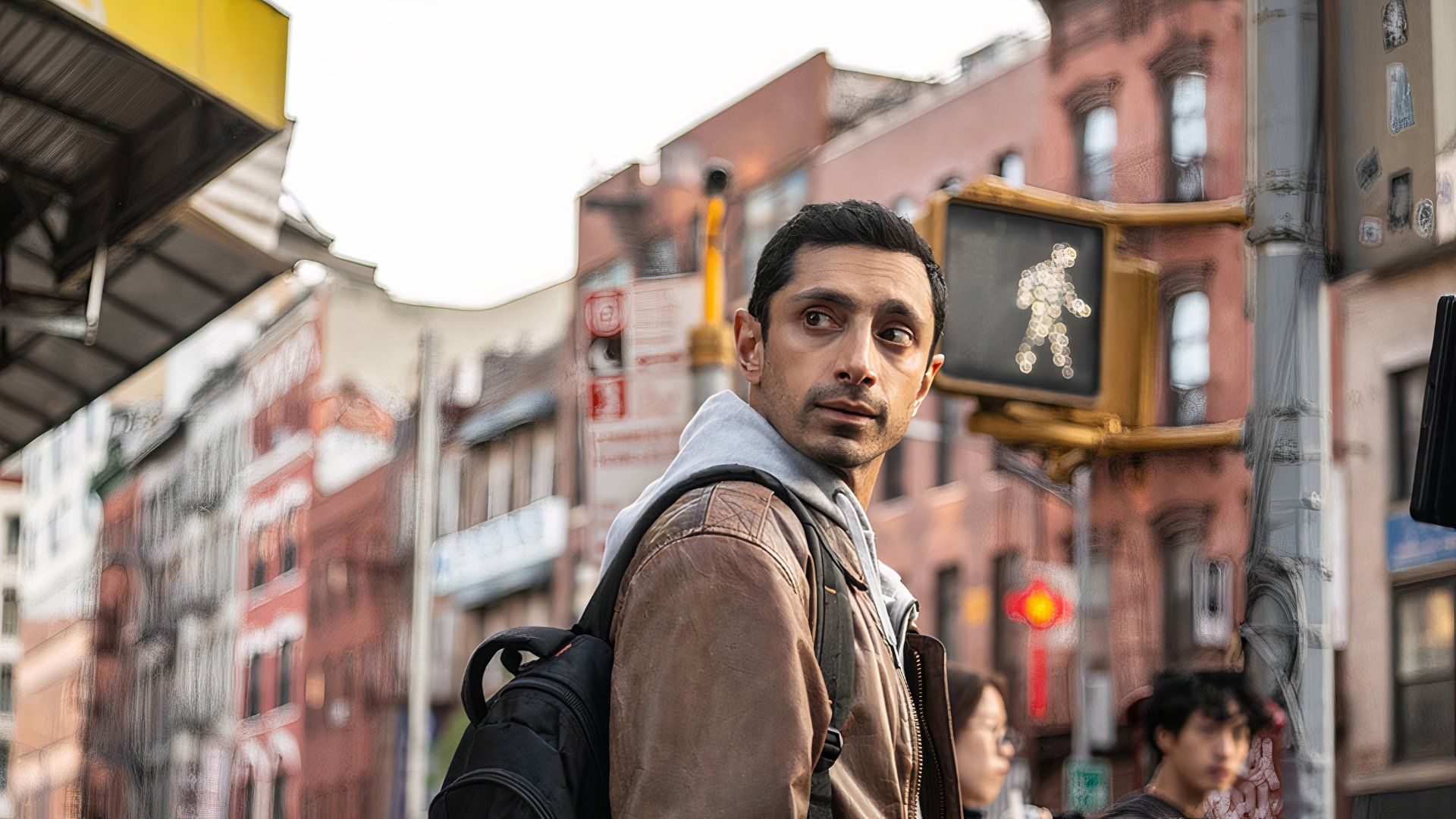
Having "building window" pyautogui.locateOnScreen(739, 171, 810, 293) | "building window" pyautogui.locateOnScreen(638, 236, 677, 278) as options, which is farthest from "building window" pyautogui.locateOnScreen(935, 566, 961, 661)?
"building window" pyautogui.locateOnScreen(638, 236, 677, 278)

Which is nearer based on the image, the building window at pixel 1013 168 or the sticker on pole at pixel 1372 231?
the sticker on pole at pixel 1372 231

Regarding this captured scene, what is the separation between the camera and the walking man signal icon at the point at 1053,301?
28.3 ft

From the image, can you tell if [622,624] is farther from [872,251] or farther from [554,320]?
[554,320]

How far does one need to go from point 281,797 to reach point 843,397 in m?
32.5

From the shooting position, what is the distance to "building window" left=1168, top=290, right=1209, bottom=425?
3244cm

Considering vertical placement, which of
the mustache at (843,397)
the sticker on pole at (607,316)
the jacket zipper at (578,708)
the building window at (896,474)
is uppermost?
the building window at (896,474)

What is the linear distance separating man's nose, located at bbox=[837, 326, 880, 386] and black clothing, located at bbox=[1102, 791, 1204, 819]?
115 inches

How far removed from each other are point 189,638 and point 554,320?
24579 mm

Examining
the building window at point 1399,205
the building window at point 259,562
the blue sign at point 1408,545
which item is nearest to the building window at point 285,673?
the building window at point 259,562

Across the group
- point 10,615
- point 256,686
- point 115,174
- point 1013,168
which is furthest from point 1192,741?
point 256,686

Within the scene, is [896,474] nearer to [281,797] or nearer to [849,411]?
[281,797]

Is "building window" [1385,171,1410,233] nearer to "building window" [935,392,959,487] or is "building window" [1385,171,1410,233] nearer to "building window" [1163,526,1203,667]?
"building window" [1163,526,1203,667]

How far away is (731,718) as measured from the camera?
8.16 ft

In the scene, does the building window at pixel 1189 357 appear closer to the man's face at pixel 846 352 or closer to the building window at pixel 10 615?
the building window at pixel 10 615
